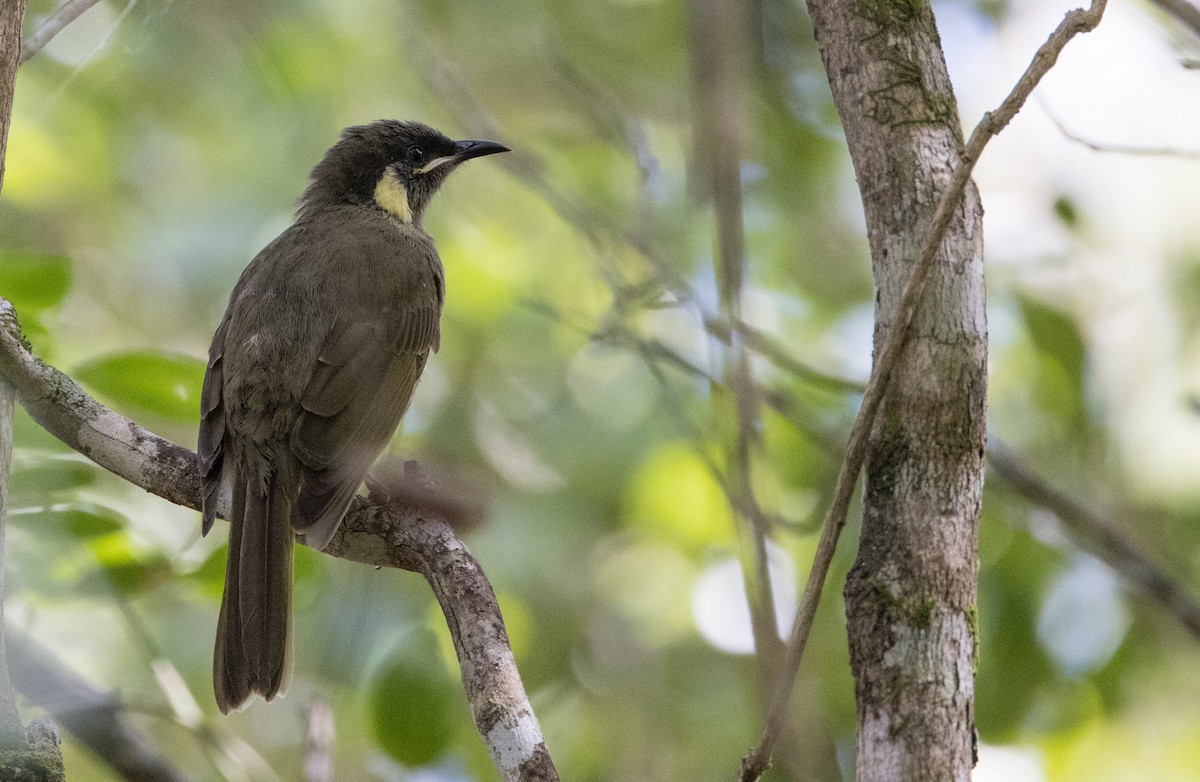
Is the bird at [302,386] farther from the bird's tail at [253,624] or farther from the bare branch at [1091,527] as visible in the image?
the bare branch at [1091,527]


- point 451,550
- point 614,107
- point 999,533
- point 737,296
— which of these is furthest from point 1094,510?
point 451,550

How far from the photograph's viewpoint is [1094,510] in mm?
5992

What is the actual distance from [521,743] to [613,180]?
213 inches

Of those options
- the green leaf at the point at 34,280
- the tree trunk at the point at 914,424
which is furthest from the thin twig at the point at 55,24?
the tree trunk at the point at 914,424

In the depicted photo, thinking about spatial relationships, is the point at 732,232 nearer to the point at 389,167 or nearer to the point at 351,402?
the point at 351,402

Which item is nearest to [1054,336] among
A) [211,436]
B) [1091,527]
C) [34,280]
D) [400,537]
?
[1091,527]

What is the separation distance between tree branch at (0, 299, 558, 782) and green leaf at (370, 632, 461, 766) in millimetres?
556

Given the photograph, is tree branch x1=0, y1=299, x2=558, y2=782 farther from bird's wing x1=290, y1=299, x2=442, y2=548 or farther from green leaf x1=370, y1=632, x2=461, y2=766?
green leaf x1=370, y1=632, x2=461, y2=766

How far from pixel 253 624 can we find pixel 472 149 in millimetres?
2721

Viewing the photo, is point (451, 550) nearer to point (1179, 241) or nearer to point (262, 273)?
point (262, 273)

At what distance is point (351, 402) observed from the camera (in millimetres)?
4227

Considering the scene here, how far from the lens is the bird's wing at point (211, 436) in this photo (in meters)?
3.76

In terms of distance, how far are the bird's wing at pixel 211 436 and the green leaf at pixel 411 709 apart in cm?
81

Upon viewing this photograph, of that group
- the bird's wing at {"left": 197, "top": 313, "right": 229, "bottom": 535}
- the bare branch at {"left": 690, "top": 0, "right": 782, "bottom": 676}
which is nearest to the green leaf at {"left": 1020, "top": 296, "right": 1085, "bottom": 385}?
the bare branch at {"left": 690, "top": 0, "right": 782, "bottom": 676}
